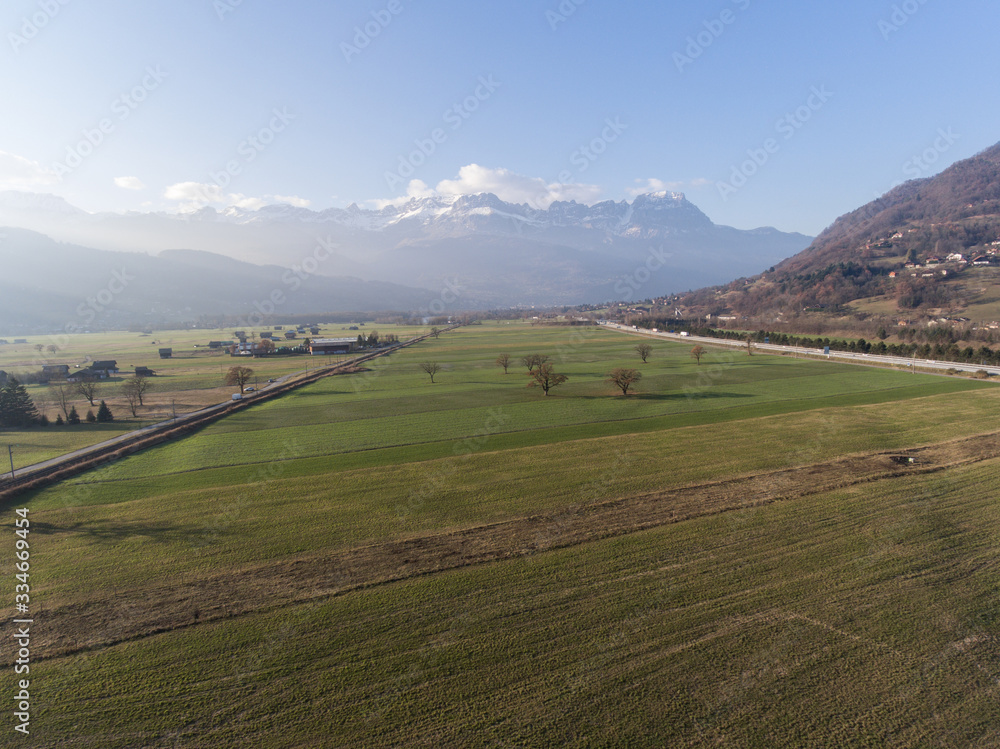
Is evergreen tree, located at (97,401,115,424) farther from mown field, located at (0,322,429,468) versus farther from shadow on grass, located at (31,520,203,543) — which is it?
shadow on grass, located at (31,520,203,543)

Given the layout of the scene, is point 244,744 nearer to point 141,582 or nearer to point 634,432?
point 141,582

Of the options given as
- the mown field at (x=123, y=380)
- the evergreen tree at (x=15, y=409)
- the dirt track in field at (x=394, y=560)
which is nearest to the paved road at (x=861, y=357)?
the dirt track in field at (x=394, y=560)

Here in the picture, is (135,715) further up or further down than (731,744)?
further up

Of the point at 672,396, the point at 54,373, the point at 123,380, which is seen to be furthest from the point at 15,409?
the point at 672,396

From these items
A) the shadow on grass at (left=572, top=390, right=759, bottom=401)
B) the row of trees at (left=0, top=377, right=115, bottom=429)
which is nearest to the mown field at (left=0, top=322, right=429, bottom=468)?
the row of trees at (left=0, top=377, right=115, bottom=429)

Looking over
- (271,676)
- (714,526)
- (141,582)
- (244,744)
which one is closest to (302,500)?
(141,582)

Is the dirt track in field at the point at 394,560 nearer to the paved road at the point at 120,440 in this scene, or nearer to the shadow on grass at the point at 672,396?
the paved road at the point at 120,440

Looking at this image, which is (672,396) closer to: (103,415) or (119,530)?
(119,530)
